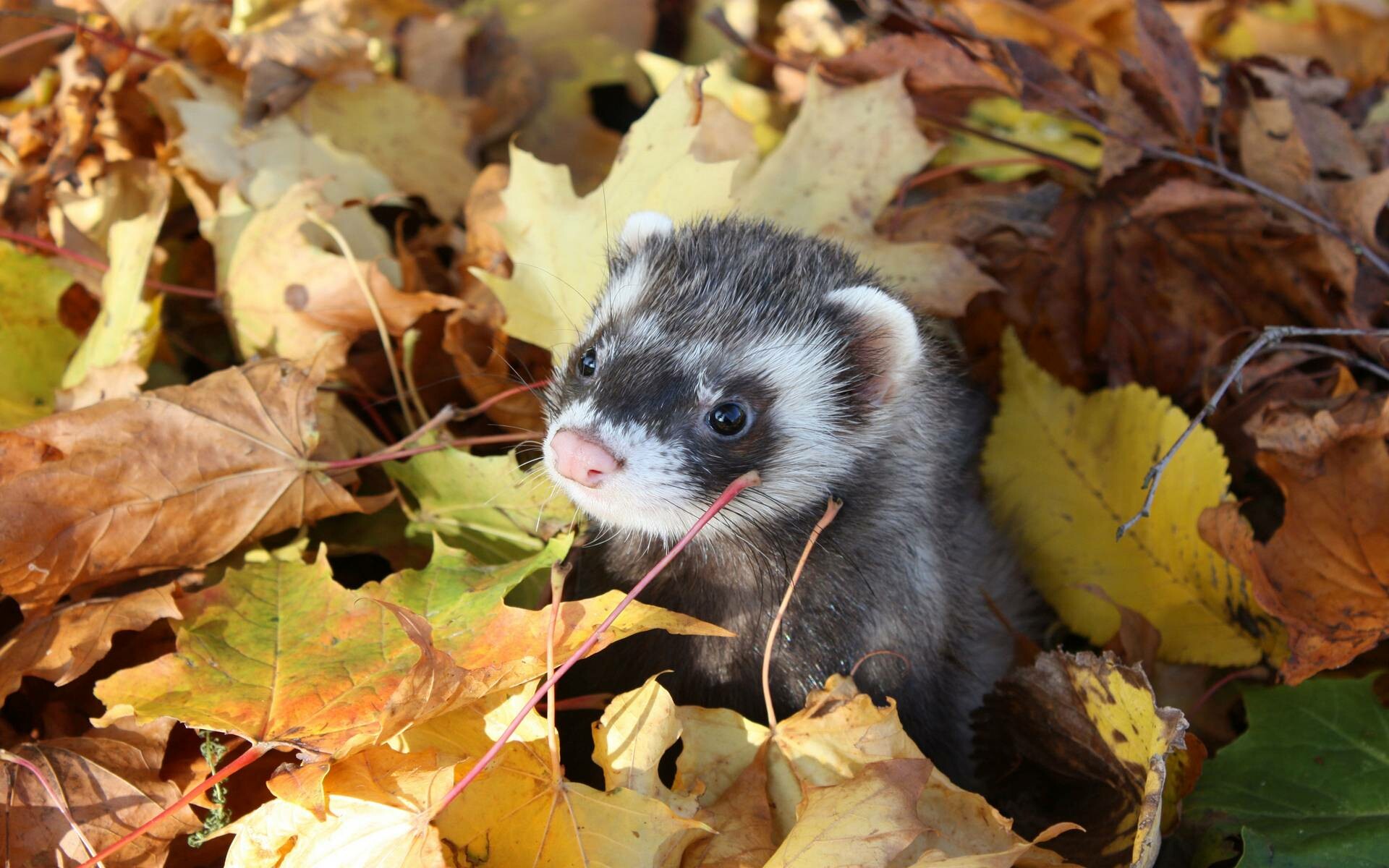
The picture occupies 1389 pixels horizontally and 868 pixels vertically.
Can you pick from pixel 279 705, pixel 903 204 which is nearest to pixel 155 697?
pixel 279 705

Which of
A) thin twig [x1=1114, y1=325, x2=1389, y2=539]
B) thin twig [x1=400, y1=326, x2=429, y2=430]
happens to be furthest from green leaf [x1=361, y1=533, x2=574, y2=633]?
thin twig [x1=1114, y1=325, x2=1389, y2=539]

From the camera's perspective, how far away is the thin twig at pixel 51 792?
2.01 metres

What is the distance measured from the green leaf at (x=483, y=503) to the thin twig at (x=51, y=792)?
2.80 ft

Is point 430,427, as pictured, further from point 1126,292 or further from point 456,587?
point 1126,292

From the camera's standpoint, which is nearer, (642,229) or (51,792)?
(51,792)

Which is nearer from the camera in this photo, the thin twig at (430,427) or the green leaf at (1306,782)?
the green leaf at (1306,782)

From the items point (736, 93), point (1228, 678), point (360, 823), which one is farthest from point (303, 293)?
point (1228, 678)

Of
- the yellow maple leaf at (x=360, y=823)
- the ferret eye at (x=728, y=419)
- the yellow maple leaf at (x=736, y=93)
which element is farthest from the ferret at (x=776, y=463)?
the yellow maple leaf at (x=736, y=93)

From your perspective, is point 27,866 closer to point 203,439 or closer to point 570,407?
point 203,439

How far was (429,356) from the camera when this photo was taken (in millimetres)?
2926

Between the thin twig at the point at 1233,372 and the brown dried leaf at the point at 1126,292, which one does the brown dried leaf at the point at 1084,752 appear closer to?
the thin twig at the point at 1233,372

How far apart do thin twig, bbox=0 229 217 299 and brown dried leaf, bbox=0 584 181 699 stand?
0.83 meters

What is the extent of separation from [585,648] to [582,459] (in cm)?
32

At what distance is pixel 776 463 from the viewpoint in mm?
2252
